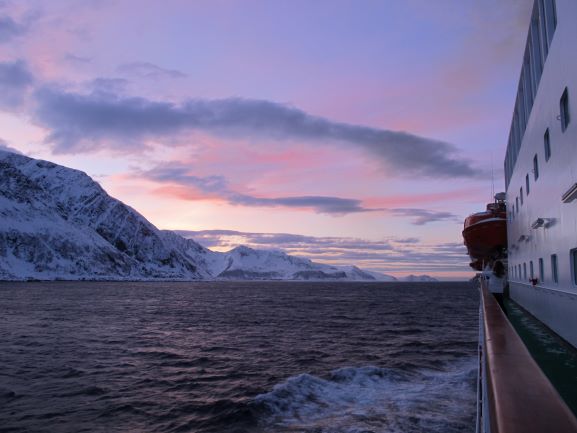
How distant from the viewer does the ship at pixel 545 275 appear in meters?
3.80

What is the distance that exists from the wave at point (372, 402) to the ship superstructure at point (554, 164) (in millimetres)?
4086

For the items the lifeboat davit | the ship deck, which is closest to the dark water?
the ship deck

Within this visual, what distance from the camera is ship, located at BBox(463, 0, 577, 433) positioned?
3.80 m

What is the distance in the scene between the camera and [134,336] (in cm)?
3247

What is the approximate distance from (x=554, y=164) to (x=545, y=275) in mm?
5119

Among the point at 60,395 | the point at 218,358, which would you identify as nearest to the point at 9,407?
the point at 60,395

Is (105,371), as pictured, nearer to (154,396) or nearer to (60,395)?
(60,395)

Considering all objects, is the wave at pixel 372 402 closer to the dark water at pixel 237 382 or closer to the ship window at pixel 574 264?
the dark water at pixel 237 382

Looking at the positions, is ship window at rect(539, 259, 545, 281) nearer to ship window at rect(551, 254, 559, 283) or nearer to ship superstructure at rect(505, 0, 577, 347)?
ship superstructure at rect(505, 0, 577, 347)

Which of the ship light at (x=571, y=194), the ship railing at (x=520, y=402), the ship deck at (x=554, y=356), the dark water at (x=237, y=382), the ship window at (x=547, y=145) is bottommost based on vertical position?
the dark water at (x=237, y=382)

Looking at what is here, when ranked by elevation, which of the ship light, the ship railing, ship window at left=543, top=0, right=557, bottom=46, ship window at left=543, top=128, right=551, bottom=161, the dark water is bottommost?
the dark water

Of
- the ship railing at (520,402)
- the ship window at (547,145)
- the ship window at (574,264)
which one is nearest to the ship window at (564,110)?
the ship window at (547,145)

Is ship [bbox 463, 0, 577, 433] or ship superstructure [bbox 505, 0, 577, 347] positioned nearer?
ship [bbox 463, 0, 577, 433]

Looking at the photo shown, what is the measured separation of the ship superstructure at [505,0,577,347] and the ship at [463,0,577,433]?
0.03 metres
